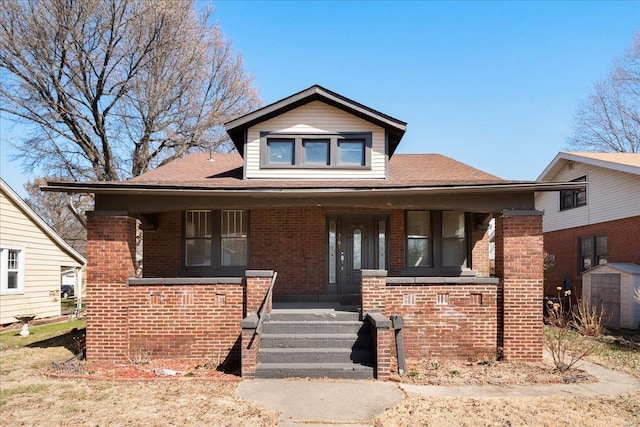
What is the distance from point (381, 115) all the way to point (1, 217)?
12.3 m

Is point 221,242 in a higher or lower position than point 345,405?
higher

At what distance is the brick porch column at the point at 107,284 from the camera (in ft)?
27.4

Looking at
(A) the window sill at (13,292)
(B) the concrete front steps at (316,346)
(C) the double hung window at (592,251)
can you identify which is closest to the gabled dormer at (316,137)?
(B) the concrete front steps at (316,346)

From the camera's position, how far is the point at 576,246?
1734cm

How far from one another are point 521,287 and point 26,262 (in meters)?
15.4

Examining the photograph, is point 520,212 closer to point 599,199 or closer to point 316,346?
point 316,346

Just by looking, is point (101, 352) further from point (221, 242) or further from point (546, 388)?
point (546, 388)

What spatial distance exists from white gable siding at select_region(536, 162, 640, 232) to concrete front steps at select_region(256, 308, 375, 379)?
11155 mm

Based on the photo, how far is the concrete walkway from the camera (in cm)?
568

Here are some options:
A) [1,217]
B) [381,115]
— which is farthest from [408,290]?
[1,217]

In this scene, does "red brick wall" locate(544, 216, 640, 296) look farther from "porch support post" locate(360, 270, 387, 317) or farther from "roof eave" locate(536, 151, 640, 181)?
"porch support post" locate(360, 270, 387, 317)

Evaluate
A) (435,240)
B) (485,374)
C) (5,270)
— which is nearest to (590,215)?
(435,240)

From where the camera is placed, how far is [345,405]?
608 cm

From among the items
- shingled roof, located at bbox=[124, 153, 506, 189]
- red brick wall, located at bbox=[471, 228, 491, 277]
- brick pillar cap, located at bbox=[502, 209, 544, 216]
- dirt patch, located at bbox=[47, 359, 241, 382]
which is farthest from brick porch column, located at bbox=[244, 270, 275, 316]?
red brick wall, located at bbox=[471, 228, 491, 277]
